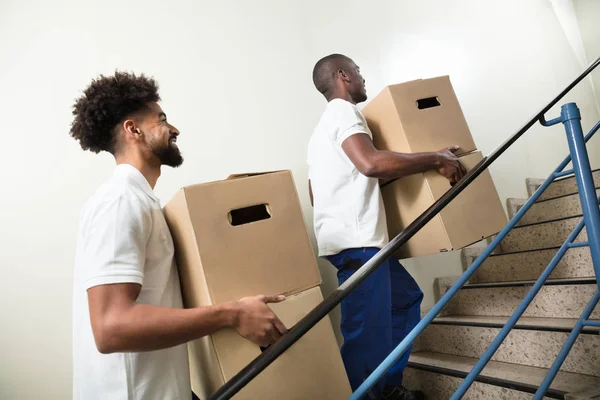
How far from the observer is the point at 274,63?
2.13 m

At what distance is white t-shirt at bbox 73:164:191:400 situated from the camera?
0.75m

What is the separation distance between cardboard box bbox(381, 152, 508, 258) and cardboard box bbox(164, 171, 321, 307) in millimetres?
627

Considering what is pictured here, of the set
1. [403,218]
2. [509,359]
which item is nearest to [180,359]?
[403,218]

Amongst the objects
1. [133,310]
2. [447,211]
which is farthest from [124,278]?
[447,211]

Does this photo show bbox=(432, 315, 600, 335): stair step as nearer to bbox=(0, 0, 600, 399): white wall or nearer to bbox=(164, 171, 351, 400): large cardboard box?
bbox=(0, 0, 600, 399): white wall

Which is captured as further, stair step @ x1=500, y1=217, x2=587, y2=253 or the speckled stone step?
the speckled stone step

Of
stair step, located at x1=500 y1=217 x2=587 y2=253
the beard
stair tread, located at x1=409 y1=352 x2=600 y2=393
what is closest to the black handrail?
the beard

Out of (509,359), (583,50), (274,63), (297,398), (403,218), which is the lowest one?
(509,359)

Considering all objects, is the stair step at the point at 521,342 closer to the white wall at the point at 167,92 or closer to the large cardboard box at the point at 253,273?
the white wall at the point at 167,92

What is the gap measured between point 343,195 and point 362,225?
14 cm

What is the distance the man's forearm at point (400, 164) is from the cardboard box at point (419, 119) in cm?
8

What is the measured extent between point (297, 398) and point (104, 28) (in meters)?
1.72

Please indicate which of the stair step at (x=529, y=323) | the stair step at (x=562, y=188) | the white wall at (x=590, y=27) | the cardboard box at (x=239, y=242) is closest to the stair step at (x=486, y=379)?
the stair step at (x=529, y=323)

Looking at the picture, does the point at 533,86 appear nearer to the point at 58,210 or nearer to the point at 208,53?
the point at 208,53
